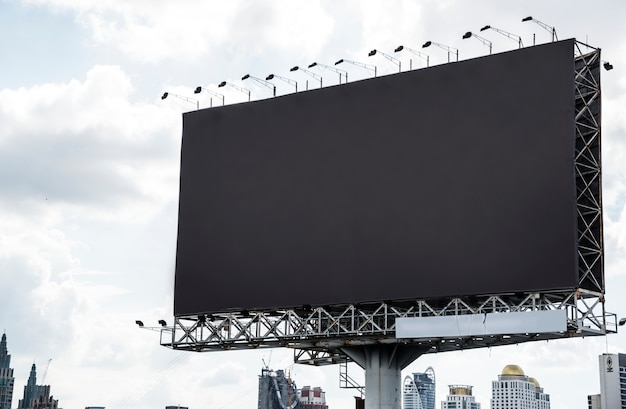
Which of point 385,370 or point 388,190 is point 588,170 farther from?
point 385,370

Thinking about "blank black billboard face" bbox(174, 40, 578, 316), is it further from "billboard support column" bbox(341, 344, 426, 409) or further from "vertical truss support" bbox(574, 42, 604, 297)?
"billboard support column" bbox(341, 344, 426, 409)

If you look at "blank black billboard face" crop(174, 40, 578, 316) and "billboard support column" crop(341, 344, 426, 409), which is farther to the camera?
"billboard support column" crop(341, 344, 426, 409)

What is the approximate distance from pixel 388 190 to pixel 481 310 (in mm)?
6279

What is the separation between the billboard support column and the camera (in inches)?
1699

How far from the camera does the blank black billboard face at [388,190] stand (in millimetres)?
39125

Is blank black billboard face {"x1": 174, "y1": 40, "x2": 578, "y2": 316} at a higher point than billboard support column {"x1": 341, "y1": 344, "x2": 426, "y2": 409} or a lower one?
higher

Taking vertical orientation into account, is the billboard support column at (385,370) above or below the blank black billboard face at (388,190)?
below

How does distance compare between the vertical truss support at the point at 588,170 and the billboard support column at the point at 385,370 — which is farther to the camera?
the billboard support column at the point at 385,370

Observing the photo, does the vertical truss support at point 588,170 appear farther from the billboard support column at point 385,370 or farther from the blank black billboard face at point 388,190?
the billboard support column at point 385,370

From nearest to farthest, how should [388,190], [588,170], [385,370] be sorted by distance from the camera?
1. [588,170]
2. [388,190]
3. [385,370]

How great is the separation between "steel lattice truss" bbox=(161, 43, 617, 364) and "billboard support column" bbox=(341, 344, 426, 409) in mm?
884

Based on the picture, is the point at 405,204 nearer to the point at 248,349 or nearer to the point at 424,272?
the point at 424,272

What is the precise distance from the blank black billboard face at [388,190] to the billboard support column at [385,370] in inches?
118

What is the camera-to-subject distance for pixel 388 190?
4250cm
